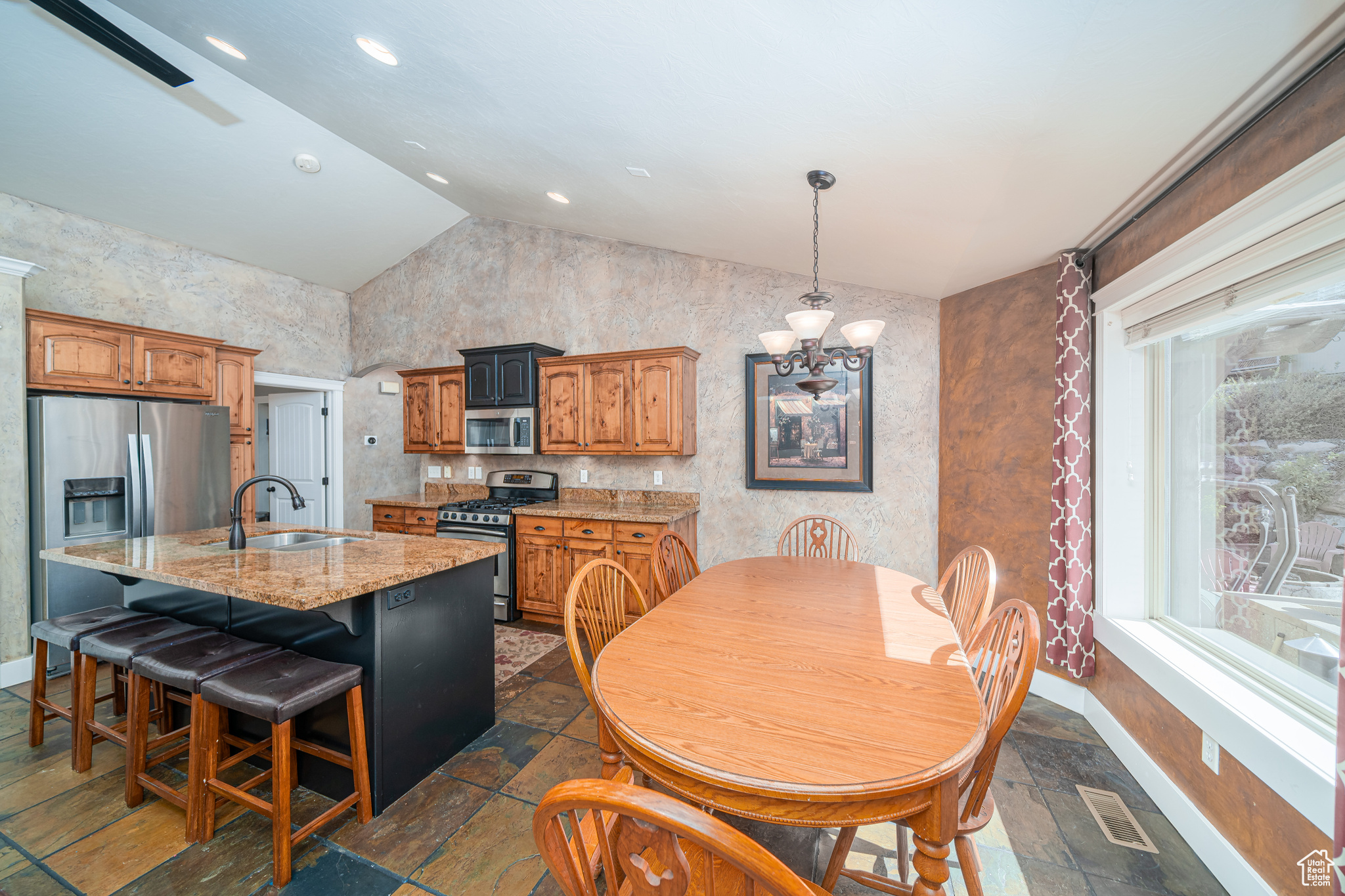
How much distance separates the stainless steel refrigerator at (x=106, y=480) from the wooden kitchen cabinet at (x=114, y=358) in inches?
6.0

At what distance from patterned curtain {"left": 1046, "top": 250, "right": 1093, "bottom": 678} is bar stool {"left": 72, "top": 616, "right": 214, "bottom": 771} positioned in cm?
388

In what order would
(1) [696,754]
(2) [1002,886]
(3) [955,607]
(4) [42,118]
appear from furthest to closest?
(4) [42,118] → (3) [955,607] → (2) [1002,886] → (1) [696,754]

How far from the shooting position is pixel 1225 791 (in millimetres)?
1624

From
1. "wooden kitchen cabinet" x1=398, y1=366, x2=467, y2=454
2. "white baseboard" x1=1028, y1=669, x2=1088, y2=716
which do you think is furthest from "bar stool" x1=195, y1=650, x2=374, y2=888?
"white baseboard" x1=1028, y1=669, x2=1088, y2=716

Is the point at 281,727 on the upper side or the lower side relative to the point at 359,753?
upper

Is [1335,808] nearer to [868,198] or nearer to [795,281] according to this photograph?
[868,198]

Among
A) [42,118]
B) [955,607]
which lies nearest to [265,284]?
[42,118]

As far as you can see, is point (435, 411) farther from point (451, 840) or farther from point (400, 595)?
point (451, 840)

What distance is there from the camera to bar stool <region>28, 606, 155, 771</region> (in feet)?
6.77

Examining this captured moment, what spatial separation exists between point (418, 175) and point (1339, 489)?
17.0ft

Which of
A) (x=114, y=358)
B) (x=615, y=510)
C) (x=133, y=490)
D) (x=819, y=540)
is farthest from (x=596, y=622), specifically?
(x=114, y=358)

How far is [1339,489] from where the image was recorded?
1439 mm

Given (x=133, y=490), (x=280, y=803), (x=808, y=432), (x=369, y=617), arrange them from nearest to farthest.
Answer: (x=280, y=803), (x=369, y=617), (x=133, y=490), (x=808, y=432)

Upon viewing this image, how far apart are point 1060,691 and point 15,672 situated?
5.83 meters
